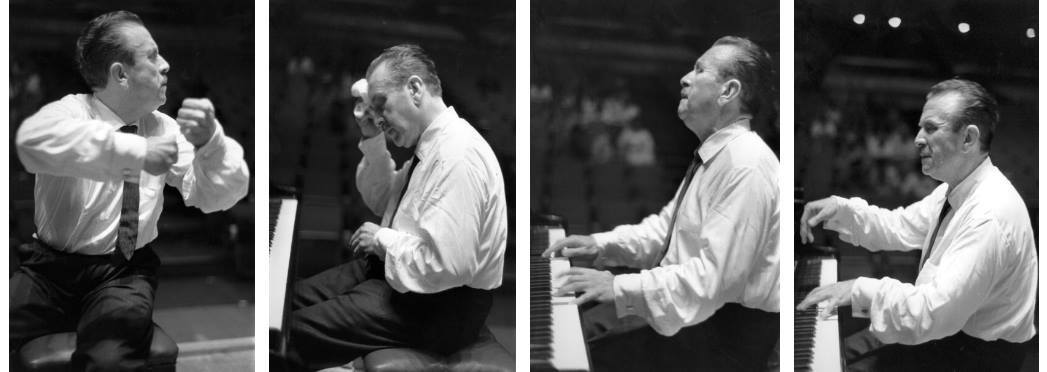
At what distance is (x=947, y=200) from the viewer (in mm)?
4449

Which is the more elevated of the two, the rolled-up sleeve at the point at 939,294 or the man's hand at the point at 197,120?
the man's hand at the point at 197,120

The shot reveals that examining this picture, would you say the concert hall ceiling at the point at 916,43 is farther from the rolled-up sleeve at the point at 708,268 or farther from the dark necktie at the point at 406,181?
the dark necktie at the point at 406,181

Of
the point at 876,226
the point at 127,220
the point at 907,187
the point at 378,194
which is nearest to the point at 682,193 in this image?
the point at 876,226

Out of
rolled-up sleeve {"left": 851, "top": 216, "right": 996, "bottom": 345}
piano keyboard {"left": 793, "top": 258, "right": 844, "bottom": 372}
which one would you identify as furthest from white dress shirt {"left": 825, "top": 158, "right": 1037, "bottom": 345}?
piano keyboard {"left": 793, "top": 258, "right": 844, "bottom": 372}

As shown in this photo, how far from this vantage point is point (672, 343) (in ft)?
14.2

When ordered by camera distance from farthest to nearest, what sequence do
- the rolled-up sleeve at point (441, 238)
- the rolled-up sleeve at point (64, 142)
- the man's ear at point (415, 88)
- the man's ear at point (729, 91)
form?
the man's ear at point (729, 91) < the man's ear at point (415, 88) < the rolled-up sleeve at point (441, 238) < the rolled-up sleeve at point (64, 142)

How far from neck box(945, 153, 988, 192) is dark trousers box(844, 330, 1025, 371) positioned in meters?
0.63

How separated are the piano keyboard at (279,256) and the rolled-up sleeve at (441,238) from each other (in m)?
0.34

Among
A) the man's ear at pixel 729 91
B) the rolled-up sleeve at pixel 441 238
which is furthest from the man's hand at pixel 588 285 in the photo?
the man's ear at pixel 729 91

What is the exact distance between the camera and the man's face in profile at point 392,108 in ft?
13.5

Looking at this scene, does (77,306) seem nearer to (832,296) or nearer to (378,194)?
(378,194)

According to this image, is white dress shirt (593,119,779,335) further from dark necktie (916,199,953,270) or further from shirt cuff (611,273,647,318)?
dark necktie (916,199,953,270)

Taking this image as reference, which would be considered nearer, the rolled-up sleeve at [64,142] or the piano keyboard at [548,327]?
the rolled-up sleeve at [64,142]

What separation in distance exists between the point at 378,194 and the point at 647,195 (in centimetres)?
107
